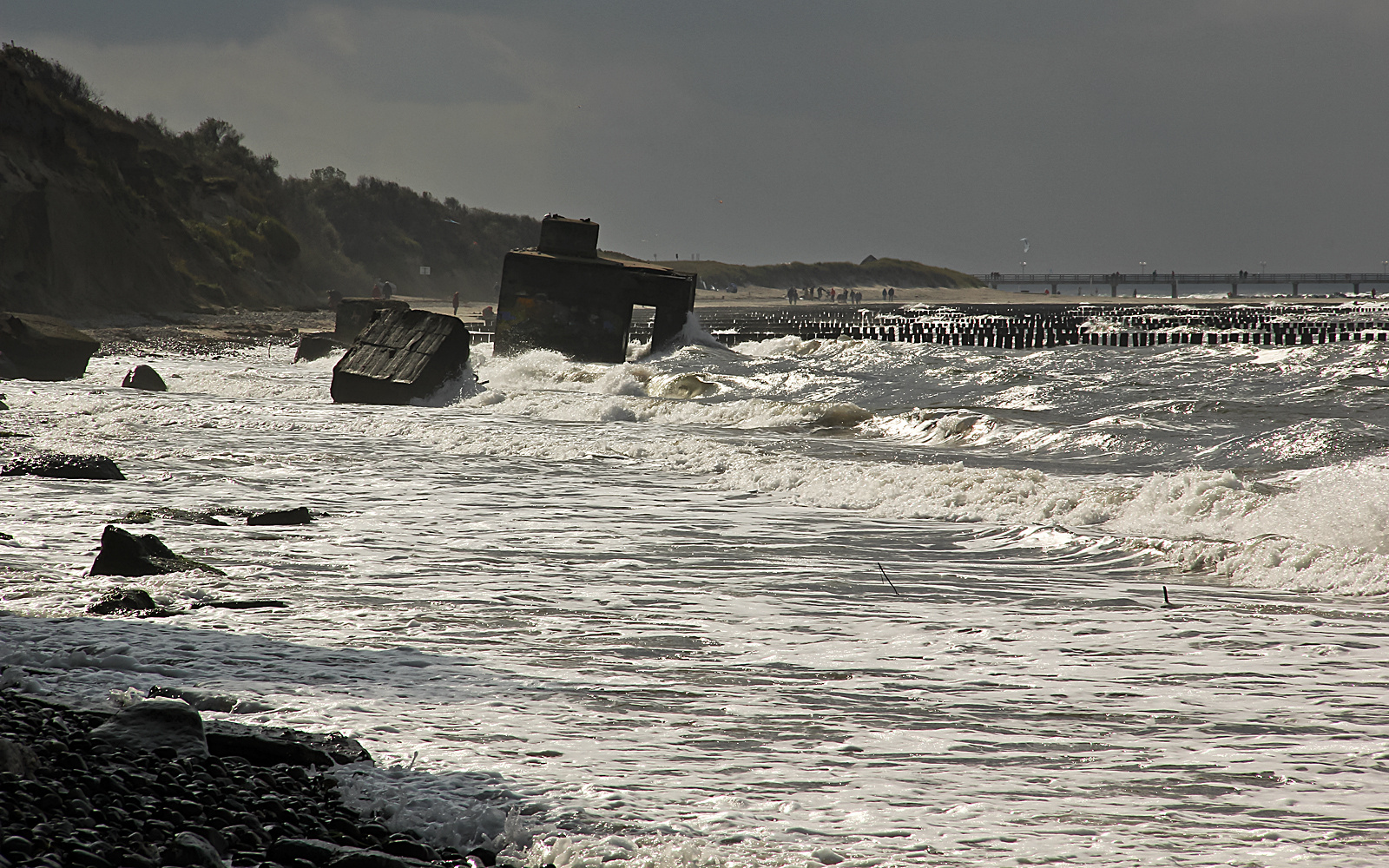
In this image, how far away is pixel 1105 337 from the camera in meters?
41.2

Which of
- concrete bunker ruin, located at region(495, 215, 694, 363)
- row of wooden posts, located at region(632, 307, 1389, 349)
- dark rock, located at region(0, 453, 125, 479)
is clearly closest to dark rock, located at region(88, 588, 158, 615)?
dark rock, located at region(0, 453, 125, 479)

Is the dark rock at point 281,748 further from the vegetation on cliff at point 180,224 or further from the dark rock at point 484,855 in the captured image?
the vegetation on cliff at point 180,224

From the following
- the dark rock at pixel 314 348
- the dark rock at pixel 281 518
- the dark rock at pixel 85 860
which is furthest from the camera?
the dark rock at pixel 314 348

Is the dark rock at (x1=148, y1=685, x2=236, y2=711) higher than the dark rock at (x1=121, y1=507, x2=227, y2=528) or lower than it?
higher

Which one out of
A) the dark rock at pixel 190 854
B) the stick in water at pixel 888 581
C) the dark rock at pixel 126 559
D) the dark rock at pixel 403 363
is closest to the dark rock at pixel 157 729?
the dark rock at pixel 190 854

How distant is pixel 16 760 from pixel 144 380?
18242 millimetres

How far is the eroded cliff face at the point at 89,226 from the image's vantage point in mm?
33250

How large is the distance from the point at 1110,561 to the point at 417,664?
16.5ft

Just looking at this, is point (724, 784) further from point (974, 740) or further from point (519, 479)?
point (519, 479)

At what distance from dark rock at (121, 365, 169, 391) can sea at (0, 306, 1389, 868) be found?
6.35m

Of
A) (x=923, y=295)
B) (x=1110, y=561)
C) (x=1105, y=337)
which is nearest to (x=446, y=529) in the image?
(x=1110, y=561)

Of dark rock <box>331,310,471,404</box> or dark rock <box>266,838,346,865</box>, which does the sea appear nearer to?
dark rock <box>266,838,346,865</box>

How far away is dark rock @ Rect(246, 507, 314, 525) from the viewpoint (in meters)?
8.34

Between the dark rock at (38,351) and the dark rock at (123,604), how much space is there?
1760 cm
